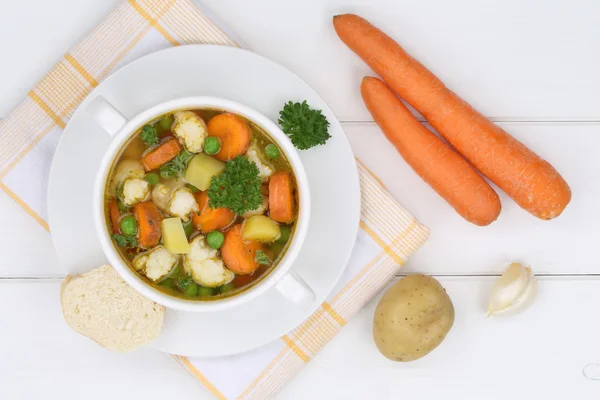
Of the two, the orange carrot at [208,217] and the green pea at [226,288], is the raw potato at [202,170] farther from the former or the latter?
the green pea at [226,288]

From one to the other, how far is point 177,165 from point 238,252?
0.25m

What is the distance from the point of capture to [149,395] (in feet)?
5.62

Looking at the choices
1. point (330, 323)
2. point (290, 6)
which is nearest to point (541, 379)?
point (330, 323)

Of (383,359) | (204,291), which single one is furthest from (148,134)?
(383,359)

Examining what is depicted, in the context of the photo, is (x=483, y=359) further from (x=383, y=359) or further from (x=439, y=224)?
(x=439, y=224)

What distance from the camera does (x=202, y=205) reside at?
1434 millimetres

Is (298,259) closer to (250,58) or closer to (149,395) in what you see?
(250,58)

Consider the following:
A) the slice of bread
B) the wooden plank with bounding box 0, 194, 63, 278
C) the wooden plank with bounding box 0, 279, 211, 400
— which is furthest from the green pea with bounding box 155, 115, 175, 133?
the wooden plank with bounding box 0, 279, 211, 400

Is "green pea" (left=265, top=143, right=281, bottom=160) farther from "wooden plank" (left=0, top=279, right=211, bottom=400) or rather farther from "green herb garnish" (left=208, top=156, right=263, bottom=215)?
"wooden plank" (left=0, top=279, right=211, bottom=400)

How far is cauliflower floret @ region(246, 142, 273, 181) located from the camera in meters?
1.45

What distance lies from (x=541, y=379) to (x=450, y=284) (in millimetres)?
380

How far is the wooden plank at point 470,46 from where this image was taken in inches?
65.1

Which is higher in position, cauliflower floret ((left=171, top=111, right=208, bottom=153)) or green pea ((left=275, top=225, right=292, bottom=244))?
cauliflower floret ((left=171, top=111, right=208, bottom=153))

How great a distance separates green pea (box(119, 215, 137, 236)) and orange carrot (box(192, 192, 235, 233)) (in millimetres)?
134
